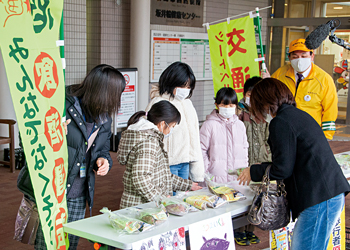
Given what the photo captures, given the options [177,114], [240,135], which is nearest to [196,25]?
[240,135]

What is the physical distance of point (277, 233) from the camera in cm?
297

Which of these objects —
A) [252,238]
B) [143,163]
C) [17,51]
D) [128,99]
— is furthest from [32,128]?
[128,99]

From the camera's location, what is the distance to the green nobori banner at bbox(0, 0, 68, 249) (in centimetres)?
174

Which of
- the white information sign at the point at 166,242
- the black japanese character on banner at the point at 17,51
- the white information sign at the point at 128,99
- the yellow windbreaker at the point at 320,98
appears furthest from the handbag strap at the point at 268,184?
the white information sign at the point at 128,99

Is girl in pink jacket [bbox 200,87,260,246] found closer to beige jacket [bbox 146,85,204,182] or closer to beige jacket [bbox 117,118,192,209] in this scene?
beige jacket [bbox 146,85,204,182]

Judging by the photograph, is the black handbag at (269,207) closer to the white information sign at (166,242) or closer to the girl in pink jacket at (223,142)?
the white information sign at (166,242)

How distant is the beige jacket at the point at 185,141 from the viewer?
3441 mm

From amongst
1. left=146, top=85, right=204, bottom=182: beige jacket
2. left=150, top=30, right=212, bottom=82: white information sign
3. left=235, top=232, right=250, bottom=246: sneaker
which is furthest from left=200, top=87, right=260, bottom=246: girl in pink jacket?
left=150, top=30, right=212, bottom=82: white information sign

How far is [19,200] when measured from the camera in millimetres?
4918

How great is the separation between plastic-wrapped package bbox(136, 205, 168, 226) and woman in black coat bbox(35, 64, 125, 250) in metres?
0.46

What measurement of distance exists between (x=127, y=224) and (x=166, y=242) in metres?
0.23

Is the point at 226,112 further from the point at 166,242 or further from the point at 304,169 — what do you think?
the point at 166,242

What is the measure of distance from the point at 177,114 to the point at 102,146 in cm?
57

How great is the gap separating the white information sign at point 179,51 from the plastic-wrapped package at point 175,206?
582 centimetres
